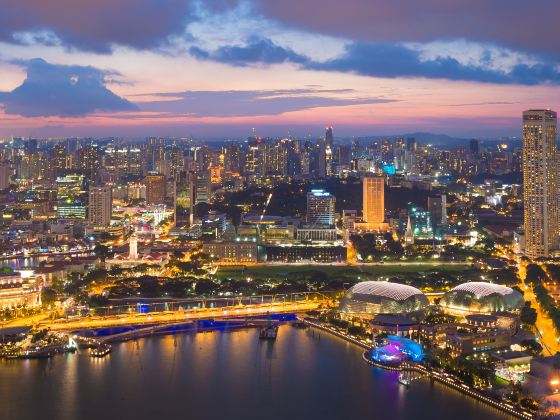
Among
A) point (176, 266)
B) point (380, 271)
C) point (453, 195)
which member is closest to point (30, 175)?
point (453, 195)

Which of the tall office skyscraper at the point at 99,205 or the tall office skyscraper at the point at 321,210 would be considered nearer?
the tall office skyscraper at the point at 321,210

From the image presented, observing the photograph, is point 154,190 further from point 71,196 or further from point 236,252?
point 236,252

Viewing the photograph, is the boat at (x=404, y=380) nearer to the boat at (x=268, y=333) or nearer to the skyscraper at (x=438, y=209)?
the boat at (x=268, y=333)

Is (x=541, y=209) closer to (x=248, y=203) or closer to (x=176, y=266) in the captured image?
(x=176, y=266)

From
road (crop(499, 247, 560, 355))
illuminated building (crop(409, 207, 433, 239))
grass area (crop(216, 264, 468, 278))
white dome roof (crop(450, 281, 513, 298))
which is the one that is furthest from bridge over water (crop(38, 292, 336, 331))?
illuminated building (crop(409, 207, 433, 239))

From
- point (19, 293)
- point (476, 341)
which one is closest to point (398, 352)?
point (476, 341)

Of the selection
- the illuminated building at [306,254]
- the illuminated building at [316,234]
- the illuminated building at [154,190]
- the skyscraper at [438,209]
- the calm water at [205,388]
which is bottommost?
the calm water at [205,388]

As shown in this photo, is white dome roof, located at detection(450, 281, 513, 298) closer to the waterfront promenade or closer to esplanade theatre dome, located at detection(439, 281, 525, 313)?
esplanade theatre dome, located at detection(439, 281, 525, 313)

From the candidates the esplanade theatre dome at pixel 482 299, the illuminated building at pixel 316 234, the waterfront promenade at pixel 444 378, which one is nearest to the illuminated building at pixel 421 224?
the illuminated building at pixel 316 234
